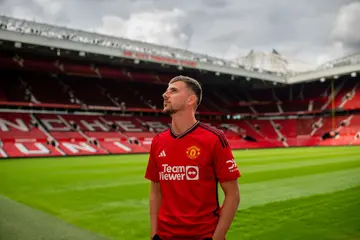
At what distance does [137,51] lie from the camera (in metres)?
34.5

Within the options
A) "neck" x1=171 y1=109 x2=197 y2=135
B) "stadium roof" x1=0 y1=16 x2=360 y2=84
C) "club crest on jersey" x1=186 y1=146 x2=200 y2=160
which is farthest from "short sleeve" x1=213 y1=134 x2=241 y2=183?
"stadium roof" x1=0 y1=16 x2=360 y2=84

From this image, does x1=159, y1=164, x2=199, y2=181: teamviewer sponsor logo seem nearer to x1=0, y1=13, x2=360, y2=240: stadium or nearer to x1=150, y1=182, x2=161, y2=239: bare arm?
x1=150, y1=182, x2=161, y2=239: bare arm

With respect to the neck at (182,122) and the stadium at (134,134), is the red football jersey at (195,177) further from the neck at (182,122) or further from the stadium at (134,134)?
the stadium at (134,134)

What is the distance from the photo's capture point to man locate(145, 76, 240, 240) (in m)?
2.45

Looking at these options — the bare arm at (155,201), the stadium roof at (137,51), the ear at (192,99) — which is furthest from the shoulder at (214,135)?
the stadium roof at (137,51)

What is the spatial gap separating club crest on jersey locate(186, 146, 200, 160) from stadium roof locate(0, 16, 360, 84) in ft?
100

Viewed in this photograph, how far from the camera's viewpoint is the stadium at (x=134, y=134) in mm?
6516

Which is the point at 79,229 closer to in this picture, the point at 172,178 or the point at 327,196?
the point at 172,178

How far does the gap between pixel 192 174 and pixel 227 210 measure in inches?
14.9

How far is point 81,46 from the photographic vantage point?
3173 cm

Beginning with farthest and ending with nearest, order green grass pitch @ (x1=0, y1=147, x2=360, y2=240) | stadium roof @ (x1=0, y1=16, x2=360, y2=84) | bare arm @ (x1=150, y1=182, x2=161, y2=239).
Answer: stadium roof @ (x1=0, y1=16, x2=360, y2=84), green grass pitch @ (x1=0, y1=147, x2=360, y2=240), bare arm @ (x1=150, y1=182, x2=161, y2=239)

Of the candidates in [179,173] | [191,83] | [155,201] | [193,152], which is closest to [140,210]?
[155,201]

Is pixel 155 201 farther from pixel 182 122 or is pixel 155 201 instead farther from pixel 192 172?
pixel 182 122

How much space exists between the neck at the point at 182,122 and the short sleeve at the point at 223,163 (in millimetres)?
303
